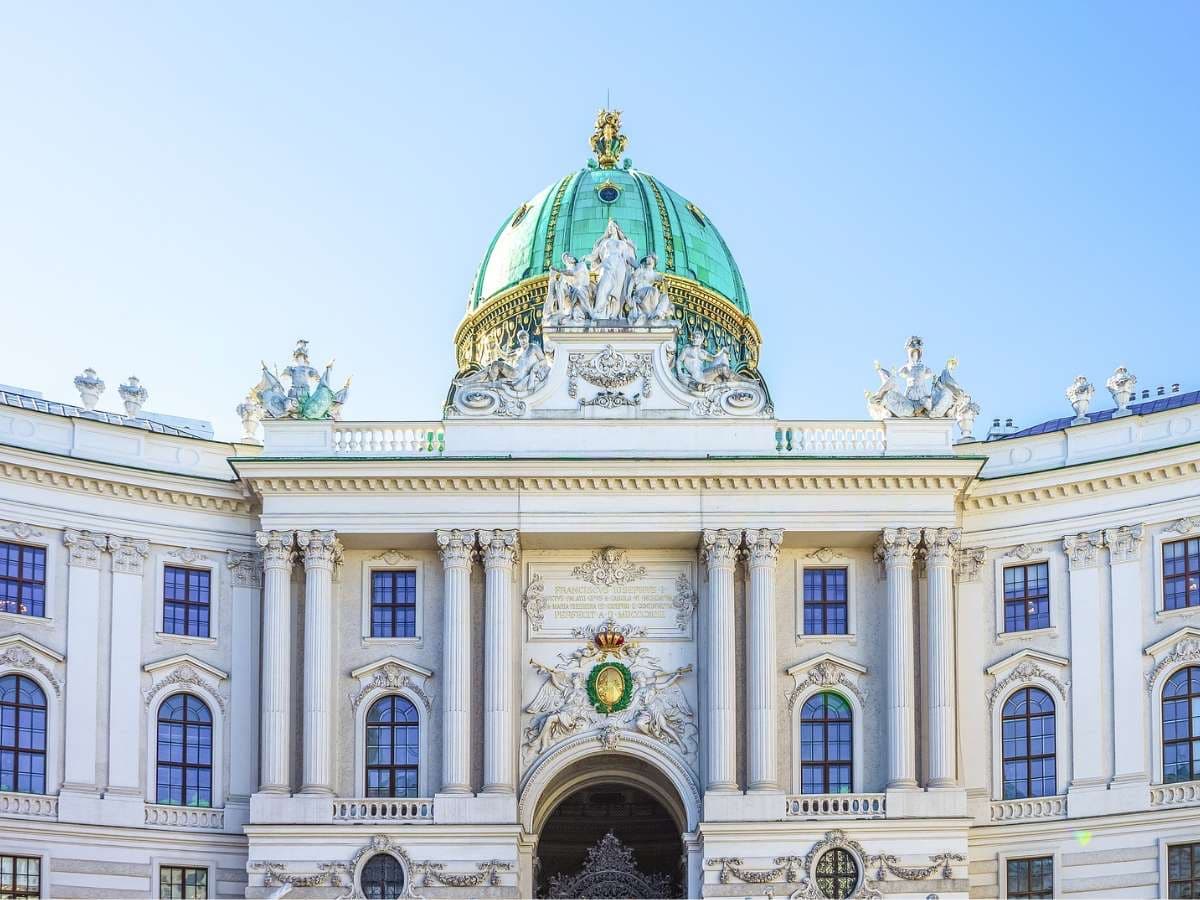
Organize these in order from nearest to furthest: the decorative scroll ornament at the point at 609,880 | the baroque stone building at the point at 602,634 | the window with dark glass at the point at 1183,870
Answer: the window with dark glass at the point at 1183,870, the baroque stone building at the point at 602,634, the decorative scroll ornament at the point at 609,880

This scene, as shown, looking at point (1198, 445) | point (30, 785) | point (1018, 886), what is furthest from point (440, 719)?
point (1198, 445)

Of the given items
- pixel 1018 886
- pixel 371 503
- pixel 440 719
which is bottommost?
pixel 1018 886

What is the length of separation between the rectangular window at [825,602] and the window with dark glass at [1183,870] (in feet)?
30.6

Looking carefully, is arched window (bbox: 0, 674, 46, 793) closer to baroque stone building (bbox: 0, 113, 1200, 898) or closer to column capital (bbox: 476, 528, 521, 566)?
baroque stone building (bbox: 0, 113, 1200, 898)

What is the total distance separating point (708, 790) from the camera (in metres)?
54.8

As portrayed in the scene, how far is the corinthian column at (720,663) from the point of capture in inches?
2168

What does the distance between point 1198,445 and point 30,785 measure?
28.4 meters

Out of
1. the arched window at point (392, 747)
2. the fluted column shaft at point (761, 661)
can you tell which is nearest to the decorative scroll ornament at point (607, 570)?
the fluted column shaft at point (761, 661)

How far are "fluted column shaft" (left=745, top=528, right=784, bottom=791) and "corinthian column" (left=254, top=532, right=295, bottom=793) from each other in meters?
11.0

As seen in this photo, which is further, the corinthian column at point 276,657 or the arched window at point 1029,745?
the arched window at point 1029,745

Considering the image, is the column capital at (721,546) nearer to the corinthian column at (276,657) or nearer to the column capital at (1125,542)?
the column capital at (1125,542)

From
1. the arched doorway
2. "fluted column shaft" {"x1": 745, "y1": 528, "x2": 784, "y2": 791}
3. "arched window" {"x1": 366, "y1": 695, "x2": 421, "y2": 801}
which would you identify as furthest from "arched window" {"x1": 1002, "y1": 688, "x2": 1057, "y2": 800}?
"arched window" {"x1": 366, "y1": 695, "x2": 421, "y2": 801}

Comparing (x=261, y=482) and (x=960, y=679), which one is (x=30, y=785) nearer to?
(x=261, y=482)

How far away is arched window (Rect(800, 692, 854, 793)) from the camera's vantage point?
5612cm
